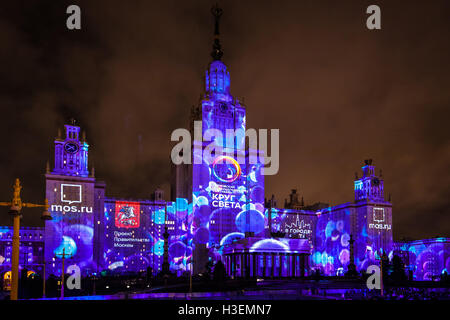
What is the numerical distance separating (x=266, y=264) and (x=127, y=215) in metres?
42.7

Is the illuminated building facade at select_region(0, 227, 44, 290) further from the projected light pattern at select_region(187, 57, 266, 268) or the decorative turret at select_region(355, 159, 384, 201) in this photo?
the decorative turret at select_region(355, 159, 384, 201)

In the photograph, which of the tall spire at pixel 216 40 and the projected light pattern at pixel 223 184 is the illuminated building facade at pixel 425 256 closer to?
the projected light pattern at pixel 223 184

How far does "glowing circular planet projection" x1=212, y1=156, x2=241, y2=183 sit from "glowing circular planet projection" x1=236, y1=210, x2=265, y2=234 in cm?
1095

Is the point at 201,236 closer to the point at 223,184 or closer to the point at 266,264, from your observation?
the point at 223,184

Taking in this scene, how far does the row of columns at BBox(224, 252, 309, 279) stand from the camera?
12131 cm

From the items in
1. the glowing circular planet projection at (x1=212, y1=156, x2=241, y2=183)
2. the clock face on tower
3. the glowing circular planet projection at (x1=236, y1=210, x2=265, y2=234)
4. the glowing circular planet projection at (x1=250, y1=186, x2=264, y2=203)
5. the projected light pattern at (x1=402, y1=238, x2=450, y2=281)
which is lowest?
the projected light pattern at (x1=402, y1=238, x2=450, y2=281)

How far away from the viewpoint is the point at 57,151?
129750 mm

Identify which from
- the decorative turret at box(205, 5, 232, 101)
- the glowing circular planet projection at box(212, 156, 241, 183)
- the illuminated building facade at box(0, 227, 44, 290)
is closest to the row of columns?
the glowing circular planet projection at box(212, 156, 241, 183)

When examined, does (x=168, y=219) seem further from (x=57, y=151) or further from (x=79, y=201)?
(x=57, y=151)

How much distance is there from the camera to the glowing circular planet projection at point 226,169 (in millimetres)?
144125

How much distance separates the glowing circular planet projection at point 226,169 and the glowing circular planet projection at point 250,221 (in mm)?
10945

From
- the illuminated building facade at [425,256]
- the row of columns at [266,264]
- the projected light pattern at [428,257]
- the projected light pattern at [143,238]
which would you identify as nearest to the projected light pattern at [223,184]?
the projected light pattern at [143,238]

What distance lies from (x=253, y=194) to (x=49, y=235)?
58875 millimetres
